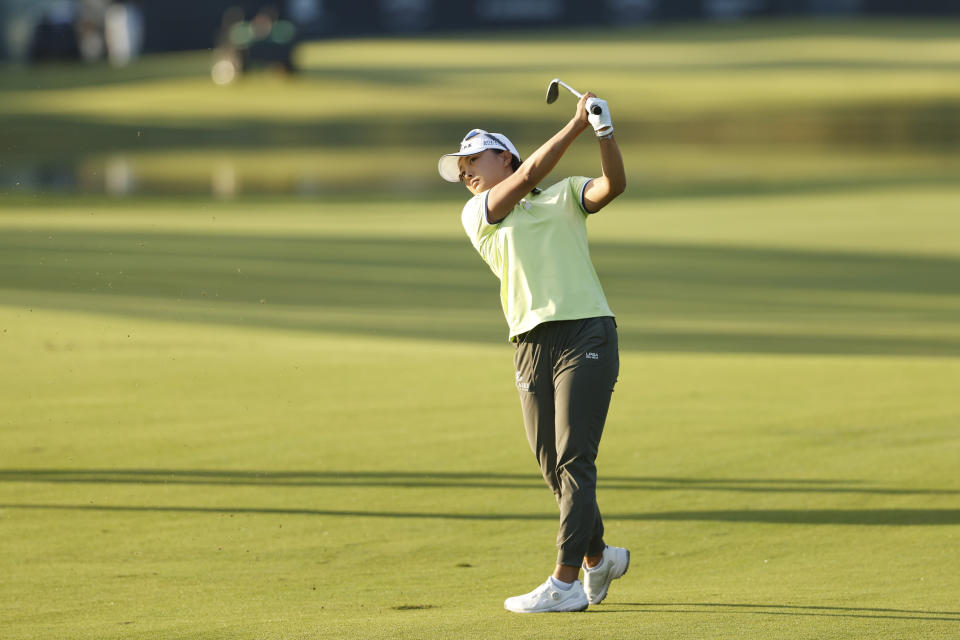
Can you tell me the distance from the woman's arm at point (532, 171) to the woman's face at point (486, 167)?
18 centimetres

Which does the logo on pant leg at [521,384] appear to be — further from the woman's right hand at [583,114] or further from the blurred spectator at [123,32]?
the blurred spectator at [123,32]

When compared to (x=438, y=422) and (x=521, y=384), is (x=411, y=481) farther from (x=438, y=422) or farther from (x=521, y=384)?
(x=521, y=384)

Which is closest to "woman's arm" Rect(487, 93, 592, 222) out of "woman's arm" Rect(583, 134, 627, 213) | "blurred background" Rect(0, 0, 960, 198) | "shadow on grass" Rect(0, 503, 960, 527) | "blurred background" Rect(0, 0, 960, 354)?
"woman's arm" Rect(583, 134, 627, 213)

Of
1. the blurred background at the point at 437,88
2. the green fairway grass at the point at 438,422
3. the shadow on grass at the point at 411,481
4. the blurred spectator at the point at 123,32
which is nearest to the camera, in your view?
the green fairway grass at the point at 438,422

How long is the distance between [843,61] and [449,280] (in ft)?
169

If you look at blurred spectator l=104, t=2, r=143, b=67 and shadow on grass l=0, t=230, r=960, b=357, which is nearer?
shadow on grass l=0, t=230, r=960, b=357

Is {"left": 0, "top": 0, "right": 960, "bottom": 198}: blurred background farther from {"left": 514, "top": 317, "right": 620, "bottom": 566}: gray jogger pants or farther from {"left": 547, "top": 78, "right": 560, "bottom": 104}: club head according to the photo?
{"left": 514, "top": 317, "right": 620, "bottom": 566}: gray jogger pants

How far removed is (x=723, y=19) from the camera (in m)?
79.4

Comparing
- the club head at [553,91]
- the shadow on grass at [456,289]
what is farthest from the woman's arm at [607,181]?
the shadow on grass at [456,289]

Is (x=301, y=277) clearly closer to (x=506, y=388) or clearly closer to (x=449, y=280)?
(x=449, y=280)

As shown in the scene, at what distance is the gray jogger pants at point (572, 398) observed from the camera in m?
5.46

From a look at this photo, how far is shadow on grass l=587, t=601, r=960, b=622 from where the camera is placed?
5324 mm

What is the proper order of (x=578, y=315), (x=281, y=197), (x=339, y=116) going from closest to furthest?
(x=578, y=315) → (x=281, y=197) → (x=339, y=116)

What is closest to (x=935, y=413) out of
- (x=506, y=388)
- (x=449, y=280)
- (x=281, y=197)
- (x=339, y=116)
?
(x=506, y=388)
